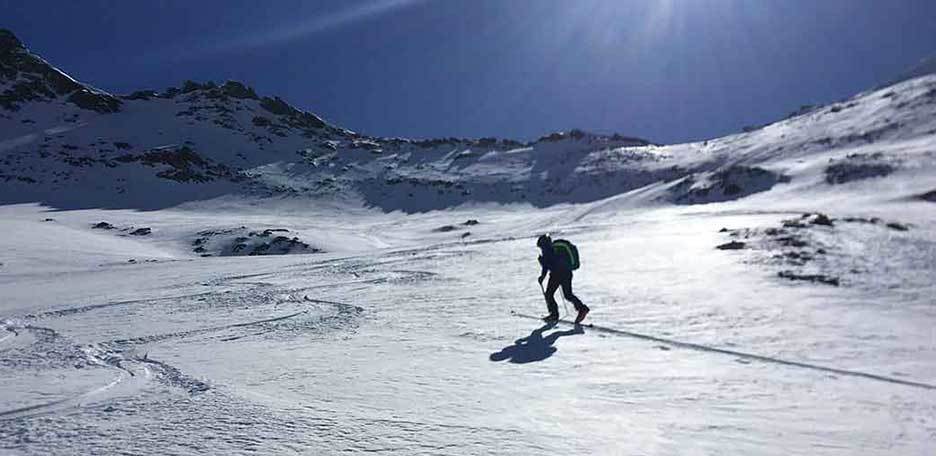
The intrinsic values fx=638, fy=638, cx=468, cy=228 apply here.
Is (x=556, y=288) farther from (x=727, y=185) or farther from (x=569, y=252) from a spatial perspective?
(x=727, y=185)

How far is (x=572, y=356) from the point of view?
25.6ft

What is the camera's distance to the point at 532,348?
8.37 metres

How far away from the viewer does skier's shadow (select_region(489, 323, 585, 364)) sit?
25.6 feet

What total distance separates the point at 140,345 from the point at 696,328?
791 centimetres

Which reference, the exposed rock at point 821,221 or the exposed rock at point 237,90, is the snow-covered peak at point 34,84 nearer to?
the exposed rock at point 237,90

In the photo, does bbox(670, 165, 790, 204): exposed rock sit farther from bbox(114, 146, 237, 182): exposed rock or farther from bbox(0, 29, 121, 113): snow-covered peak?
bbox(0, 29, 121, 113): snow-covered peak

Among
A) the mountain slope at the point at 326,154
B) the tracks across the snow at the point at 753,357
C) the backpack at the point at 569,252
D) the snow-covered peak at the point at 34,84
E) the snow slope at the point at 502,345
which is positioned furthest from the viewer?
the snow-covered peak at the point at 34,84

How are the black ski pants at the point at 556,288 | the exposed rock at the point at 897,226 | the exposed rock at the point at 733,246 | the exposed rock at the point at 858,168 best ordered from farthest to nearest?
the exposed rock at the point at 858,168 → the exposed rock at the point at 897,226 → the exposed rock at the point at 733,246 → the black ski pants at the point at 556,288

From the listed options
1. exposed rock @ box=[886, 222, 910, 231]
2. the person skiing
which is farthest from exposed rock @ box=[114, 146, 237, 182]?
the person skiing

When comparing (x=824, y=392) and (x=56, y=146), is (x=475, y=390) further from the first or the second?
(x=56, y=146)

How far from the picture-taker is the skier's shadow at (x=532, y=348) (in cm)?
780

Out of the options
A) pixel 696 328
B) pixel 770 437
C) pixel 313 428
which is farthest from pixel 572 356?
pixel 313 428

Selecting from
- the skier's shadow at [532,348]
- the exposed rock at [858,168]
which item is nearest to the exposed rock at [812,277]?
the skier's shadow at [532,348]

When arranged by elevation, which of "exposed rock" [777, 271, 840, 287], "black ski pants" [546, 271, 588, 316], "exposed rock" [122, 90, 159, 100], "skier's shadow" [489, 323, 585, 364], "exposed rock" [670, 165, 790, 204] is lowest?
"skier's shadow" [489, 323, 585, 364]
